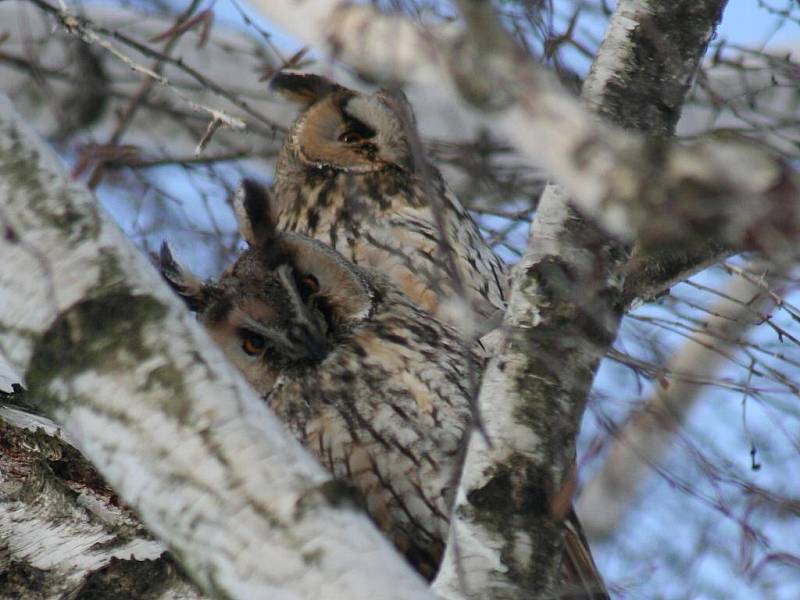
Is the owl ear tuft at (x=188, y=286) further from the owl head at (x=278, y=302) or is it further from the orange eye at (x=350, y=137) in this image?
the orange eye at (x=350, y=137)

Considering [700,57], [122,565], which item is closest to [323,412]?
[122,565]

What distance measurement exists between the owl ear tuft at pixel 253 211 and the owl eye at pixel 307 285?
0.77 feet

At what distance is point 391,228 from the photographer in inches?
108

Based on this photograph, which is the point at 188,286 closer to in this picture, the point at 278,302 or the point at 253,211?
the point at 278,302

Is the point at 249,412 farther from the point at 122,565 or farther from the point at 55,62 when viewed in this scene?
the point at 55,62

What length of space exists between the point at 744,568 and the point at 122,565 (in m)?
1.02

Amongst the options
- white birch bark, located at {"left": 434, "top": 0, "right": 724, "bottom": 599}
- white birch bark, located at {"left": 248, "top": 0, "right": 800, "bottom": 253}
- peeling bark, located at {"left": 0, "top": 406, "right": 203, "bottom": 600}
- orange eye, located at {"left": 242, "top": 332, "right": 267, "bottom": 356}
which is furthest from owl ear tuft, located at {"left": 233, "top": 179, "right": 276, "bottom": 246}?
white birch bark, located at {"left": 248, "top": 0, "right": 800, "bottom": 253}

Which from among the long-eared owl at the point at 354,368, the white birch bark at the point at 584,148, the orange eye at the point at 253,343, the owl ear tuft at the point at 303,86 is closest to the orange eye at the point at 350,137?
the owl ear tuft at the point at 303,86

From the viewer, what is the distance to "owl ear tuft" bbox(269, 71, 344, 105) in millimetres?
2984

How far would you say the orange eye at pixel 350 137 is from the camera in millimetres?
2932

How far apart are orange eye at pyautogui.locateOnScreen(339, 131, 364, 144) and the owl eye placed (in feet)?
2.44

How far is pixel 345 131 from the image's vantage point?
295 cm

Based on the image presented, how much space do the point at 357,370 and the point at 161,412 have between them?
3.26 feet

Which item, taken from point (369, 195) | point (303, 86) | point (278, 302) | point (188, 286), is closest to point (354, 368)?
point (278, 302)
